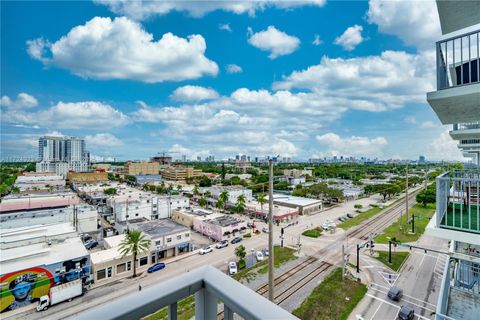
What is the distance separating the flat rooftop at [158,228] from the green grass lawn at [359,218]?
14.5m

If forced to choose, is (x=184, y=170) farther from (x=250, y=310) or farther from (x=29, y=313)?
(x=250, y=310)

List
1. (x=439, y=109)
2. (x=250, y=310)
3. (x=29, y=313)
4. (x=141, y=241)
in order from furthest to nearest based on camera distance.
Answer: (x=141, y=241), (x=29, y=313), (x=439, y=109), (x=250, y=310)

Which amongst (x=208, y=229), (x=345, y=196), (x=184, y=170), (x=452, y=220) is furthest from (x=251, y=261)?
(x=184, y=170)

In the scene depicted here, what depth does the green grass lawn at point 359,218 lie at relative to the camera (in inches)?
886

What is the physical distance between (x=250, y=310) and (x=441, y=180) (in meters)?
4.34

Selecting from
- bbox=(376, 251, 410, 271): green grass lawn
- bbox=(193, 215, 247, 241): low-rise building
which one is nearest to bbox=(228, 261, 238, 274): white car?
bbox=(193, 215, 247, 241): low-rise building

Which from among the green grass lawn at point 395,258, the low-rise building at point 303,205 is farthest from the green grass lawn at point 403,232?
the low-rise building at point 303,205

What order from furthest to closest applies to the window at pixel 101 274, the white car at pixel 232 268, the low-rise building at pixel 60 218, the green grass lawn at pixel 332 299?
the low-rise building at pixel 60 218
the white car at pixel 232 268
the window at pixel 101 274
the green grass lawn at pixel 332 299

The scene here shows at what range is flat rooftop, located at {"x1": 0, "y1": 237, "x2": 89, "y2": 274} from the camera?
454 inches

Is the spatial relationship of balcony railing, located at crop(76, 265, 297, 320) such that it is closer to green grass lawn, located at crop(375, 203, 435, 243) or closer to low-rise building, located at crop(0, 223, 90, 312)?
low-rise building, located at crop(0, 223, 90, 312)

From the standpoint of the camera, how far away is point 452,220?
13.0ft

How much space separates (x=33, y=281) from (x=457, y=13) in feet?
56.3

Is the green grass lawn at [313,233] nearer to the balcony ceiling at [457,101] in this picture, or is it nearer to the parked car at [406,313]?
the parked car at [406,313]

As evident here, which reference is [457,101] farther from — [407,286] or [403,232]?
[403,232]
